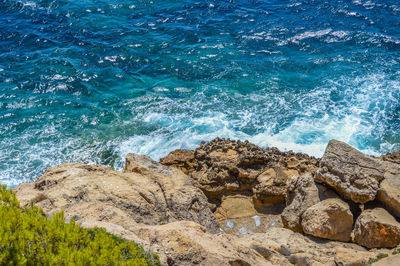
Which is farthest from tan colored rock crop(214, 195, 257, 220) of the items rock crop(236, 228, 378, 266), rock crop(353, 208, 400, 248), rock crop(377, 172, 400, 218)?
rock crop(377, 172, 400, 218)

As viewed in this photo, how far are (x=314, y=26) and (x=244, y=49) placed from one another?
6.95 meters

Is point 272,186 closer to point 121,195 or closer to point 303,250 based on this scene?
point 303,250

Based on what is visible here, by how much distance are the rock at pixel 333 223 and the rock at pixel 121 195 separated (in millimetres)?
3135

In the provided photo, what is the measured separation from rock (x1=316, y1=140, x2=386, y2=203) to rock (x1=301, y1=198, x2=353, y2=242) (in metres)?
0.67

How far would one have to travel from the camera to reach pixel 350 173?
37.4 ft

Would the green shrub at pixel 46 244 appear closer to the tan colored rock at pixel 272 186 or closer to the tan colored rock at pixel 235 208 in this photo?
the tan colored rock at pixel 235 208

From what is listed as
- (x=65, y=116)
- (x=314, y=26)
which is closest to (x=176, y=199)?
(x=65, y=116)

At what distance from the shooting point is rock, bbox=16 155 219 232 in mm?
8820

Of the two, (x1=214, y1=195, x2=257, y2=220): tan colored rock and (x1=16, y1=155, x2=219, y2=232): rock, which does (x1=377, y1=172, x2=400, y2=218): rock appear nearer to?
(x1=214, y1=195, x2=257, y2=220): tan colored rock

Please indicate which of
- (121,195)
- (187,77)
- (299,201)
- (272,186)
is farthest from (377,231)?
(187,77)

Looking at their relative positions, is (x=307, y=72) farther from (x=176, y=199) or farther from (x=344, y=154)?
(x=176, y=199)

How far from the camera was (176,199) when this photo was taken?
1067 cm

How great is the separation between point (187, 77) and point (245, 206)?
40.9ft

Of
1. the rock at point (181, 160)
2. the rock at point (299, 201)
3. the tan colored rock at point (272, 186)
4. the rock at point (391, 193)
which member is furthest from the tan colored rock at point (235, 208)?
the rock at point (391, 193)
